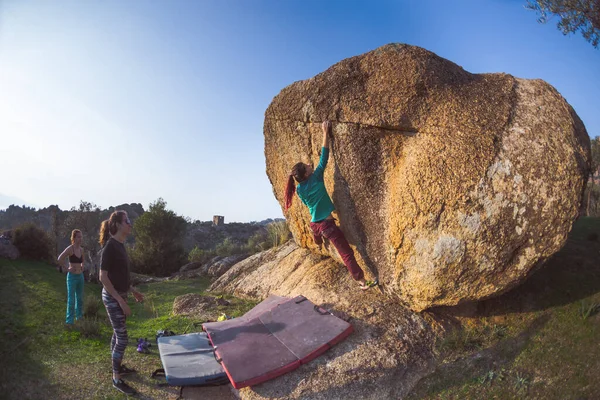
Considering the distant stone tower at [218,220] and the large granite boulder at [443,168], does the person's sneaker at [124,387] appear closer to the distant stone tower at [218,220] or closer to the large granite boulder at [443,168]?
the large granite boulder at [443,168]

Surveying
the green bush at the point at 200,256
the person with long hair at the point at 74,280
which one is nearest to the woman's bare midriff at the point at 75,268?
the person with long hair at the point at 74,280

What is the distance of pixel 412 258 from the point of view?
228 inches

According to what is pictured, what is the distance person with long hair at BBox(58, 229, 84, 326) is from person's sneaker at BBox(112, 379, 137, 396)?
143 inches

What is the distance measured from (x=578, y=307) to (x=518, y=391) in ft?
6.75

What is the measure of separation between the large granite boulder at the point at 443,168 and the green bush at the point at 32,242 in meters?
13.0

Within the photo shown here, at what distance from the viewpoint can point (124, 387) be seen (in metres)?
5.20

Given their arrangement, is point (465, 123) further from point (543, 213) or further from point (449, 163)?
point (543, 213)

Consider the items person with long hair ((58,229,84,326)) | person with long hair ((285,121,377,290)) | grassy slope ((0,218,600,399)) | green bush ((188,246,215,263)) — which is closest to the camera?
grassy slope ((0,218,600,399))

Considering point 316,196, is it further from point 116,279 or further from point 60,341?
point 60,341

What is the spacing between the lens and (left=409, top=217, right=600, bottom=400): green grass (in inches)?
176

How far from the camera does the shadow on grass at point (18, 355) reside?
507 cm

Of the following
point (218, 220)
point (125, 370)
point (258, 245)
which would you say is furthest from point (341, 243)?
point (218, 220)

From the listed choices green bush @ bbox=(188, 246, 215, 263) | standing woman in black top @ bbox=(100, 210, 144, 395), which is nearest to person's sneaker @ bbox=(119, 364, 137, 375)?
standing woman in black top @ bbox=(100, 210, 144, 395)

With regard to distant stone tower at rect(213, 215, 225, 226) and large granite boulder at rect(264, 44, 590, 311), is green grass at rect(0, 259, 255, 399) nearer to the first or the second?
large granite boulder at rect(264, 44, 590, 311)
